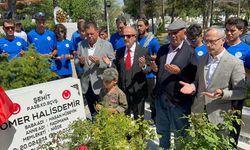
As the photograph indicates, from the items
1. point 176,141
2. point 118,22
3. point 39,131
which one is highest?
point 118,22

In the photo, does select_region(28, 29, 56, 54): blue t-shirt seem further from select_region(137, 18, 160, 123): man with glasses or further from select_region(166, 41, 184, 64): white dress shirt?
select_region(166, 41, 184, 64): white dress shirt

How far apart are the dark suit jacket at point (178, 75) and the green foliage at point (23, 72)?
1.46 meters

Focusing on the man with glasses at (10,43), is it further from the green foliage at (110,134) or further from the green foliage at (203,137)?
the green foliage at (203,137)

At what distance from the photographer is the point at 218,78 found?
315cm

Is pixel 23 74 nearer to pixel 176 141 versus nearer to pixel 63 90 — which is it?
pixel 63 90

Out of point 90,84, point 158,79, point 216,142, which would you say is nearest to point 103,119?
point 216,142

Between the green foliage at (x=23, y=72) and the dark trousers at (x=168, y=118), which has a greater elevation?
the green foliage at (x=23, y=72)

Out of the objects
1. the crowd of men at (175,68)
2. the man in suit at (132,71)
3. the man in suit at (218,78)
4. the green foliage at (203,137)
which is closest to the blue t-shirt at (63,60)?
the crowd of men at (175,68)

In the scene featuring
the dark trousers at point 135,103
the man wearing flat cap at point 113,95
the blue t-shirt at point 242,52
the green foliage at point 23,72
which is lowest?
the dark trousers at point 135,103

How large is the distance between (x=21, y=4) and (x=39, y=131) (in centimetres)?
4428

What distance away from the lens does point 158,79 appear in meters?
3.83

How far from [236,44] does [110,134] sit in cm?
211

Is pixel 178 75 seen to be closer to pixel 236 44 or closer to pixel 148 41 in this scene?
pixel 236 44

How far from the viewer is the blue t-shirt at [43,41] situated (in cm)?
588
